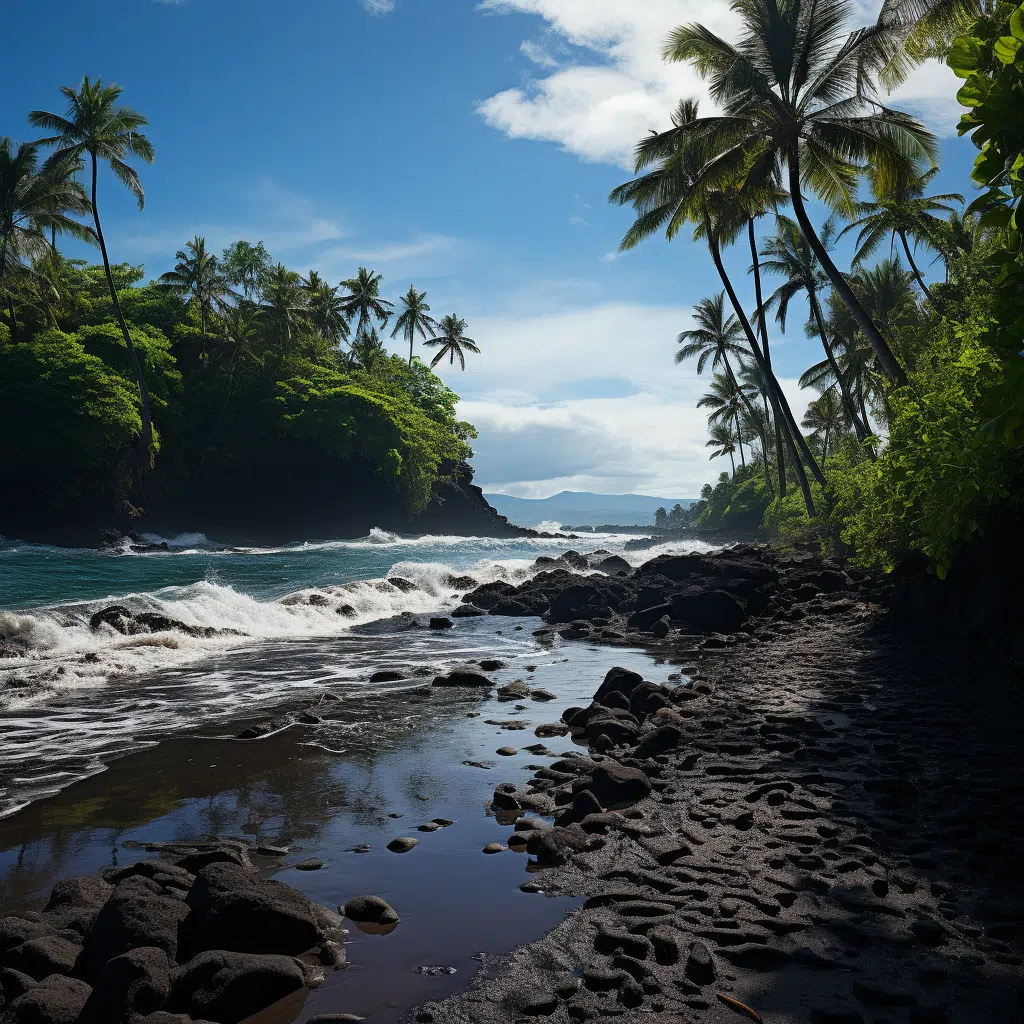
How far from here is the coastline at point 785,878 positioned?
2896mm

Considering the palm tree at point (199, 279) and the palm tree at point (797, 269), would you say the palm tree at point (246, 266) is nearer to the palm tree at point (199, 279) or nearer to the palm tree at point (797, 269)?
the palm tree at point (199, 279)

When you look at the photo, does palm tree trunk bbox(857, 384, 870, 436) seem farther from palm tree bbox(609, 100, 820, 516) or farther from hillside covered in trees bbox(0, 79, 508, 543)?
hillside covered in trees bbox(0, 79, 508, 543)

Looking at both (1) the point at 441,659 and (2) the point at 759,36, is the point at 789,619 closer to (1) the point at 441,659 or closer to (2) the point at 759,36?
(1) the point at 441,659

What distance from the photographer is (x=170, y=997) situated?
9.53 ft

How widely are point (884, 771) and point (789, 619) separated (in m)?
8.31

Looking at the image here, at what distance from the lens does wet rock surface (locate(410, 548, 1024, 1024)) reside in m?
2.89

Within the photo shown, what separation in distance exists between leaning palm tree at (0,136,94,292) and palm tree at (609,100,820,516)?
2740 centimetres

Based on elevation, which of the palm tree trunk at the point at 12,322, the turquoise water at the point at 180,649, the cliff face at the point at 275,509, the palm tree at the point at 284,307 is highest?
the palm tree at the point at 284,307

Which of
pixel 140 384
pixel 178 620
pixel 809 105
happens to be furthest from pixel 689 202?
pixel 140 384

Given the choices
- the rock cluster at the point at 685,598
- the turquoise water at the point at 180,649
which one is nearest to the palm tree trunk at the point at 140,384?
the turquoise water at the point at 180,649

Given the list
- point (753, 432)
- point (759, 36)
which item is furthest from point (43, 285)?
point (753, 432)

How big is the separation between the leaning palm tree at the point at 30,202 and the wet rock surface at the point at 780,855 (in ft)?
125

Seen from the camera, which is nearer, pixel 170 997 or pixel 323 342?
pixel 170 997

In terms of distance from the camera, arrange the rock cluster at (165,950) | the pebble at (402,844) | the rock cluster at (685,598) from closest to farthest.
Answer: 1. the rock cluster at (165,950)
2. the pebble at (402,844)
3. the rock cluster at (685,598)
